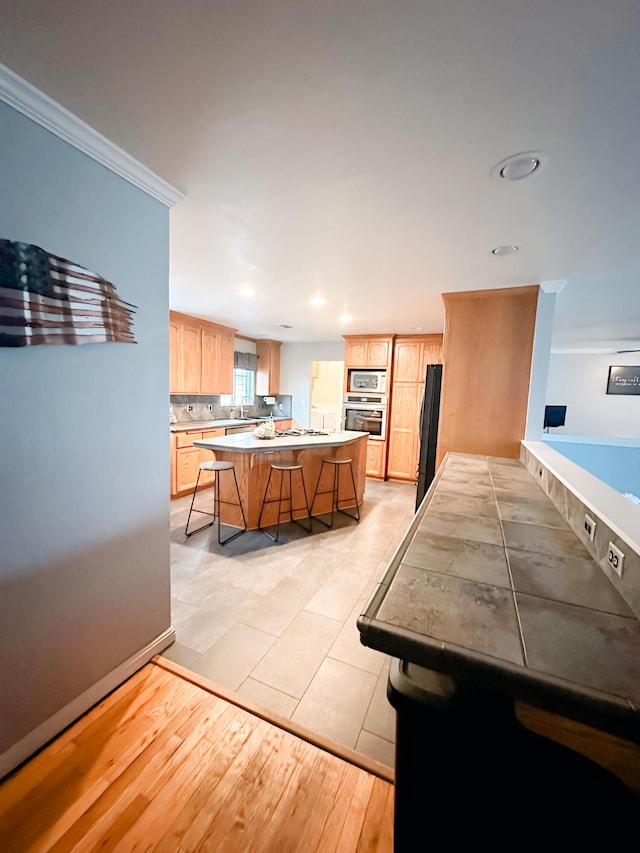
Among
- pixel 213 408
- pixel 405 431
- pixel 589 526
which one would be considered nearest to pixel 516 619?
pixel 589 526

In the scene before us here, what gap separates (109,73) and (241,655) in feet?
8.12

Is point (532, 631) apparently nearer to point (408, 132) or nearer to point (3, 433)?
point (408, 132)

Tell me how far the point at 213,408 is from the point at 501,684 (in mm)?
5701

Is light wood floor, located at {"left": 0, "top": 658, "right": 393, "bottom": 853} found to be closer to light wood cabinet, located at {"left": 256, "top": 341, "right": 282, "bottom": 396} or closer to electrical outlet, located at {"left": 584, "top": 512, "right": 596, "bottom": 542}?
electrical outlet, located at {"left": 584, "top": 512, "right": 596, "bottom": 542}

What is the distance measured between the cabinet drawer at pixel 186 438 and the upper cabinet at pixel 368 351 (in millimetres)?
2673

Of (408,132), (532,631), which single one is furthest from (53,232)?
(532,631)

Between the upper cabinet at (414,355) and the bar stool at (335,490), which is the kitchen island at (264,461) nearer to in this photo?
the bar stool at (335,490)

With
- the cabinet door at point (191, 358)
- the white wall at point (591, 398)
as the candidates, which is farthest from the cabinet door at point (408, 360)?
the white wall at point (591, 398)

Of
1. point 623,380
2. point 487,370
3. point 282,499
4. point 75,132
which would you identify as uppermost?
point 75,132

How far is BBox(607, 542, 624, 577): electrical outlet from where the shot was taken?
0.95m

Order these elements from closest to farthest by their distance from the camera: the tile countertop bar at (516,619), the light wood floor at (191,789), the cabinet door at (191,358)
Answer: the tile countertop bar at (516,619), the light wood floor at (191,789), the cabinet door at (191,358)

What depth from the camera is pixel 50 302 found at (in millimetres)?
1243

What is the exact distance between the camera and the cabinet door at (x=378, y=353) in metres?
5.41

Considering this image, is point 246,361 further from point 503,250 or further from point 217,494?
point 503,250
